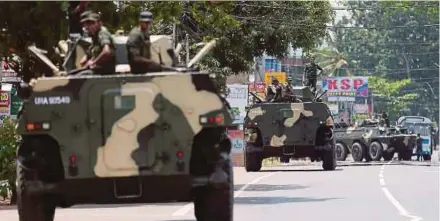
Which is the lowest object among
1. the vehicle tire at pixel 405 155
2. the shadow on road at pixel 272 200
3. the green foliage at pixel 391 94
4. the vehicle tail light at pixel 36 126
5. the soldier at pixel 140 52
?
the vehicle tire at pixel 405 155

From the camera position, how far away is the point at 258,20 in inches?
1329

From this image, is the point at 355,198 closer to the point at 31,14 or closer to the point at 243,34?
the point at 31,14

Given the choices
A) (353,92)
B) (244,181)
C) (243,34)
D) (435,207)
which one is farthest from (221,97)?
(353,92)

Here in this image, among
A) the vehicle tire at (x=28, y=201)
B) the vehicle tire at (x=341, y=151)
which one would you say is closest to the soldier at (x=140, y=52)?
the vehicle tire at (x=28, y=201)

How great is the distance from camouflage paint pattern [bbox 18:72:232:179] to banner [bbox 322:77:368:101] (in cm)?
7060

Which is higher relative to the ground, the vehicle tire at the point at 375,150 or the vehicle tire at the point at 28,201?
the vehicle tire at the point at 28,201

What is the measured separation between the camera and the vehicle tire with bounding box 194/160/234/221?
40.3 ft

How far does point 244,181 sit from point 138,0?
10854 mm

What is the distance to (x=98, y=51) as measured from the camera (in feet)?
41.2

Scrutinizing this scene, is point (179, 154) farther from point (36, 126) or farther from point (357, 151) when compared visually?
point (357, 151)

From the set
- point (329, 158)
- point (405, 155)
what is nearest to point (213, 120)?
Answer: point (329, 158)

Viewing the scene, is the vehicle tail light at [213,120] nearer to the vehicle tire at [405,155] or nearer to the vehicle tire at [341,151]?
the vehicle tire at [341,151]

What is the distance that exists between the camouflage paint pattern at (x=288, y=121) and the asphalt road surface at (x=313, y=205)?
195 cm

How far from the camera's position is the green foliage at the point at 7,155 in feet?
74.8
